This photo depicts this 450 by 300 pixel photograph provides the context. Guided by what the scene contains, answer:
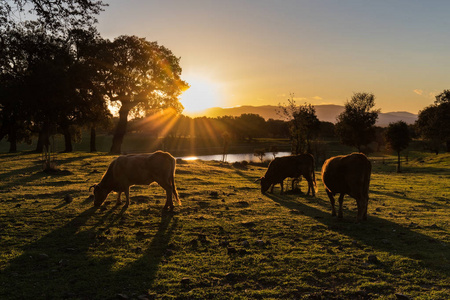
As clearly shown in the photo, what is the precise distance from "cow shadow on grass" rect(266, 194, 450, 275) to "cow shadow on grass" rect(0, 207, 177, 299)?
19.1 feet

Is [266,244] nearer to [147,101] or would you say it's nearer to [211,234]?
[211,234]

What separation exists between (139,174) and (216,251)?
6.16 metres

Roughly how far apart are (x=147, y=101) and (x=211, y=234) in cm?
3851

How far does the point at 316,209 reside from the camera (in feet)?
45.5

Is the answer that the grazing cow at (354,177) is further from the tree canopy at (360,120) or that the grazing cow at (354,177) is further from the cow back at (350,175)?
the tree canopy at (360,120)

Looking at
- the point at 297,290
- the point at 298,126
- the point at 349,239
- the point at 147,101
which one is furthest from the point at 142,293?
the point at 147,101

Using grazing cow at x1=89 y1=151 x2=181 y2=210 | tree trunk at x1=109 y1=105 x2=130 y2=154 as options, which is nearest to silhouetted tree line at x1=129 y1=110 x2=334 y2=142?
tree trunk at x1=109 y1=105 x2=130 y2=154

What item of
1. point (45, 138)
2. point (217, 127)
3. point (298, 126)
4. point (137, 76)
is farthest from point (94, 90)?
point (217, 127)

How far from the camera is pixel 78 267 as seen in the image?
671cm

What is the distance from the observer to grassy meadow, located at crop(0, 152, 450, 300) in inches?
230

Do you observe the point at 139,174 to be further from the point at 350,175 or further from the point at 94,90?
the point at 94,90

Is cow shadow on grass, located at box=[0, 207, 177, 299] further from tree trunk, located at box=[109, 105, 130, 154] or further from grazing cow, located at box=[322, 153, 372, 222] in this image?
tree trunk, located at box=[109, 105, 130, 154]

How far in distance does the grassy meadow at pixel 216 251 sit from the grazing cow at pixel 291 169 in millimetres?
4835

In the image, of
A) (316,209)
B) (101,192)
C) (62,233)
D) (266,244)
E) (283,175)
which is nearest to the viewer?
(266,244)
